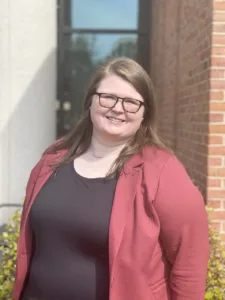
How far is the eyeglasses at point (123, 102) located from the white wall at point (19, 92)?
11.1 feet

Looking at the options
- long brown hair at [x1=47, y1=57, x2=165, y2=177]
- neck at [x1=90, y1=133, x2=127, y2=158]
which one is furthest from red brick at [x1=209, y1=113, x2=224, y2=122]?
neck at [x1=90, y1=133, x2=127, y2=158]

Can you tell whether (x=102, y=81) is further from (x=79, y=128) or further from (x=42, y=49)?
(x=42, y=49)

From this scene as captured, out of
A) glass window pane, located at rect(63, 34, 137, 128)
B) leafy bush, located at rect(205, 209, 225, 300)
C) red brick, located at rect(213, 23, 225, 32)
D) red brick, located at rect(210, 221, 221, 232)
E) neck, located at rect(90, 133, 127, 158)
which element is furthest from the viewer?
glass window pane, located at rect(63, 34, 137, 128)

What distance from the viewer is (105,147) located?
210cm

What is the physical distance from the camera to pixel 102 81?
6.64 feet

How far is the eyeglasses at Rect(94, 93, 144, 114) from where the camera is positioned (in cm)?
195

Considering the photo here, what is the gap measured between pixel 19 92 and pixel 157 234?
372 centimetres

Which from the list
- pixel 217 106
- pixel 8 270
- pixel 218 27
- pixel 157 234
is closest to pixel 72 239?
pixel 157 234

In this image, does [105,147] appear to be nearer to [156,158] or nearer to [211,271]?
[156,158]

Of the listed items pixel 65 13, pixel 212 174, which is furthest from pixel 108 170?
pixel 65 13

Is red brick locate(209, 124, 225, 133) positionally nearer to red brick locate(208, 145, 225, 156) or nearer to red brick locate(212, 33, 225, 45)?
red brick locate(208, 145, 225, 156)

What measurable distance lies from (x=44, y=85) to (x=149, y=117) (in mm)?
3763

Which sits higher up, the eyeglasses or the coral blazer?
the eyeglasses

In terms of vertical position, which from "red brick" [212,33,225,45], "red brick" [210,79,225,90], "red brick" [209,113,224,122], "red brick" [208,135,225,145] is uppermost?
"red brick" [212,33,225,45]
